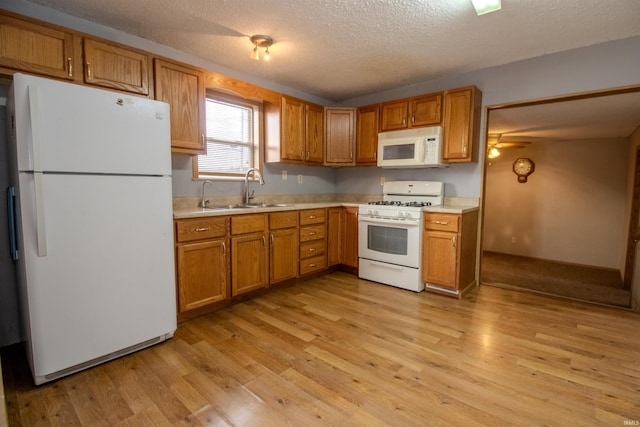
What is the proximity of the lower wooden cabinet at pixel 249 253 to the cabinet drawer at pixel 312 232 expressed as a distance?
513mm

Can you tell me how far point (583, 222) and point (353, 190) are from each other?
4.13 meters

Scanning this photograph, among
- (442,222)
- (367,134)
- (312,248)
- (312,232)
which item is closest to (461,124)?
(442,222)

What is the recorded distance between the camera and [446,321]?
102 inches

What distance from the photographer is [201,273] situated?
8.48ft

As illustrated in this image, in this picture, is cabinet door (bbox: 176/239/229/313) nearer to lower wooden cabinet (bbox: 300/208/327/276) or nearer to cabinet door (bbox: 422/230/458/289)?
A: lower wooden cabinet (bbox: 300/208/327/276)

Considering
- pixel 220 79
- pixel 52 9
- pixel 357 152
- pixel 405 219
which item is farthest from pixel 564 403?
pixel 52 9

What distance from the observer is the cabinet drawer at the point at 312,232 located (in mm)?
3480

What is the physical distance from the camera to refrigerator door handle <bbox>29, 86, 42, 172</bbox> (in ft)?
5.18

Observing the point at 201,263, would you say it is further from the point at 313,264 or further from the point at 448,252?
the point at 448,252

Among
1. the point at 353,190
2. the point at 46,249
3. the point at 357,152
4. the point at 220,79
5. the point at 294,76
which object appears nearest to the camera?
the point at 46,249

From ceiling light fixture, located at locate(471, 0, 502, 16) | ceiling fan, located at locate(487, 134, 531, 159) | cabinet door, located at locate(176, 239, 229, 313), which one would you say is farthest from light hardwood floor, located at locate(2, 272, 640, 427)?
ceiling fan, located at locate(487, 134, 531, 159)

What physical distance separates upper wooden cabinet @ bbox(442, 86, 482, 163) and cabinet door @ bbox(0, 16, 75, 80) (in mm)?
3245

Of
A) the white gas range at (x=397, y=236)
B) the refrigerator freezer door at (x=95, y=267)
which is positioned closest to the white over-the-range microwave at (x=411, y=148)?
the white gas range at (x=397, y=236)

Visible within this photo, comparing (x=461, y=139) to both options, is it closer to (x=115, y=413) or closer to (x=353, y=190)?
(x=353, y=190)
